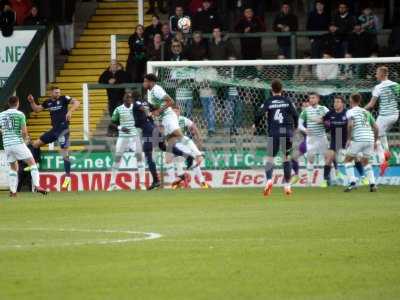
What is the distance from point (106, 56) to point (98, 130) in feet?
12.8

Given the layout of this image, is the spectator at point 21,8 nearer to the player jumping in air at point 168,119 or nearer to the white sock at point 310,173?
the player jumping in air at point 168,119

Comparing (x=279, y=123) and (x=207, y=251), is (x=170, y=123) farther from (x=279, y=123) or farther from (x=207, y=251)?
(x=207, y=251)

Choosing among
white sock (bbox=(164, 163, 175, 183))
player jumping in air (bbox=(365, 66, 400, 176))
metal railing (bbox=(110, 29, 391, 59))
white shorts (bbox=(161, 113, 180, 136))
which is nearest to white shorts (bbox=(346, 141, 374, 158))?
player jumping in air (bbox=(365, 66, 400, 176))

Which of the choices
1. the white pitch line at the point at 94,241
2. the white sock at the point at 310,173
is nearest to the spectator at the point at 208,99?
the white sock at the point at 310,173

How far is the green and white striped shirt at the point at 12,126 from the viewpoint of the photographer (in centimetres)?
2486

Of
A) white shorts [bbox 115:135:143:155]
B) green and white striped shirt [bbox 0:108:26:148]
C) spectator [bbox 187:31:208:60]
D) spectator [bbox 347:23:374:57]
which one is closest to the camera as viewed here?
green and white striped shirt [bbox 0:108:26:148]

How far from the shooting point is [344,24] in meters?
29.0

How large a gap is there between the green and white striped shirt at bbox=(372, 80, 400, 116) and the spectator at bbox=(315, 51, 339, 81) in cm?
242

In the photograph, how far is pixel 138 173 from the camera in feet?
92.5

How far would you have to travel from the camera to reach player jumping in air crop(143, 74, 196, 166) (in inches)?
1006

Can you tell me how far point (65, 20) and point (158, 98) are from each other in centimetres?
838

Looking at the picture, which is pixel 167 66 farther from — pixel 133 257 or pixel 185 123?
pixel 133 257

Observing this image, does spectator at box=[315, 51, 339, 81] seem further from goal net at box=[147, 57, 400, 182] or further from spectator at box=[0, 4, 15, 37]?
spectator at box=[0, 4, 15, 37]

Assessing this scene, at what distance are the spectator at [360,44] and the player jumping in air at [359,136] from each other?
16.3ft
